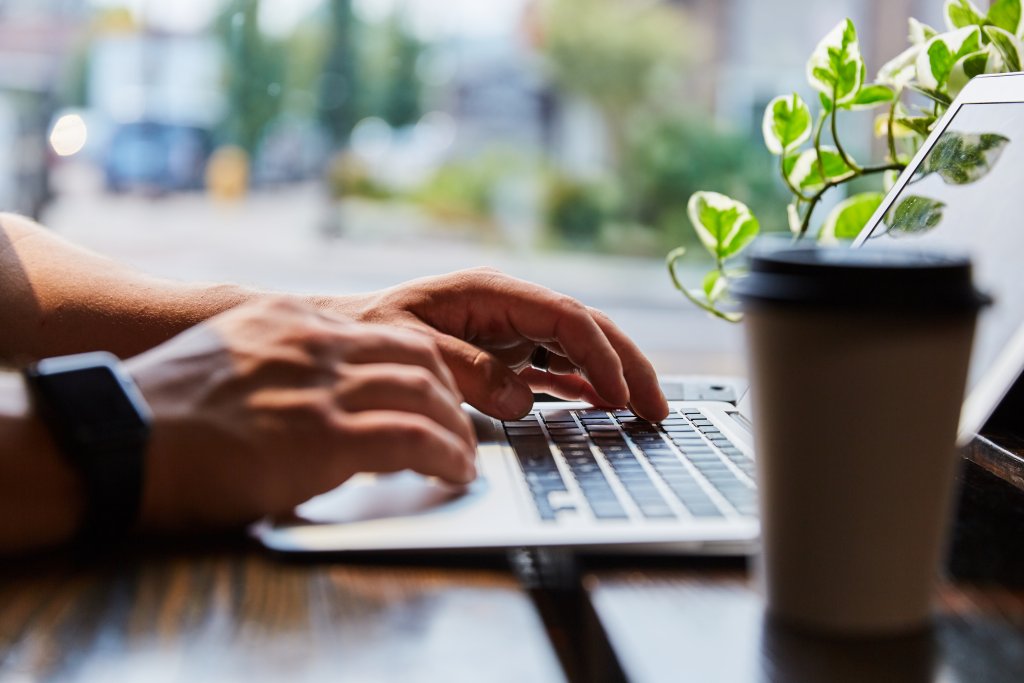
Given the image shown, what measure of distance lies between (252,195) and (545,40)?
328cm

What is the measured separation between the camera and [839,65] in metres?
1.03

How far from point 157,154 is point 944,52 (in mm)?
10462

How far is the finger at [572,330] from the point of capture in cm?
83

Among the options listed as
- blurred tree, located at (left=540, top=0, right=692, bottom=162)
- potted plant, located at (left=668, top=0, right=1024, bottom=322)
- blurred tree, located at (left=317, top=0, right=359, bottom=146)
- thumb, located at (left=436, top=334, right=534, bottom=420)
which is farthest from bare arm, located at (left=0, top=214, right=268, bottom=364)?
blurred tree, located at (left=540, top=0, right=692, bottom=162)

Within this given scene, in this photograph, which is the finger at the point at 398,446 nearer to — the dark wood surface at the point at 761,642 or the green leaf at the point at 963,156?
the dark wood surface at the point at 761,642

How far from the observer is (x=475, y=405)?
821 millimetres

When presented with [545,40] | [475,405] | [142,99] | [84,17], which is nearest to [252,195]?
[142,99]

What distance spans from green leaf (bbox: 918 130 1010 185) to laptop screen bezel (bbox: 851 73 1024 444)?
14 millimetres

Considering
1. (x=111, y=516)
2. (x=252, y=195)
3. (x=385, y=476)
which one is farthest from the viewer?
(x=252, y=195)

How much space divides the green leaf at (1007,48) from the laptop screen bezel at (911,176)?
0.06 m

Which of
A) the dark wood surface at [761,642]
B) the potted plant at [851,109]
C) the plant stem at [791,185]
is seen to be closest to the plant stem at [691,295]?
the potted plant at [851,109]

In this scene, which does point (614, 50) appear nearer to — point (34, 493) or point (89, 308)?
point (89, 308)

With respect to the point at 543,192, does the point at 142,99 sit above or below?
above

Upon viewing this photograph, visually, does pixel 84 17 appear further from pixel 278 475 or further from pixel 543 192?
pixel 278 475
